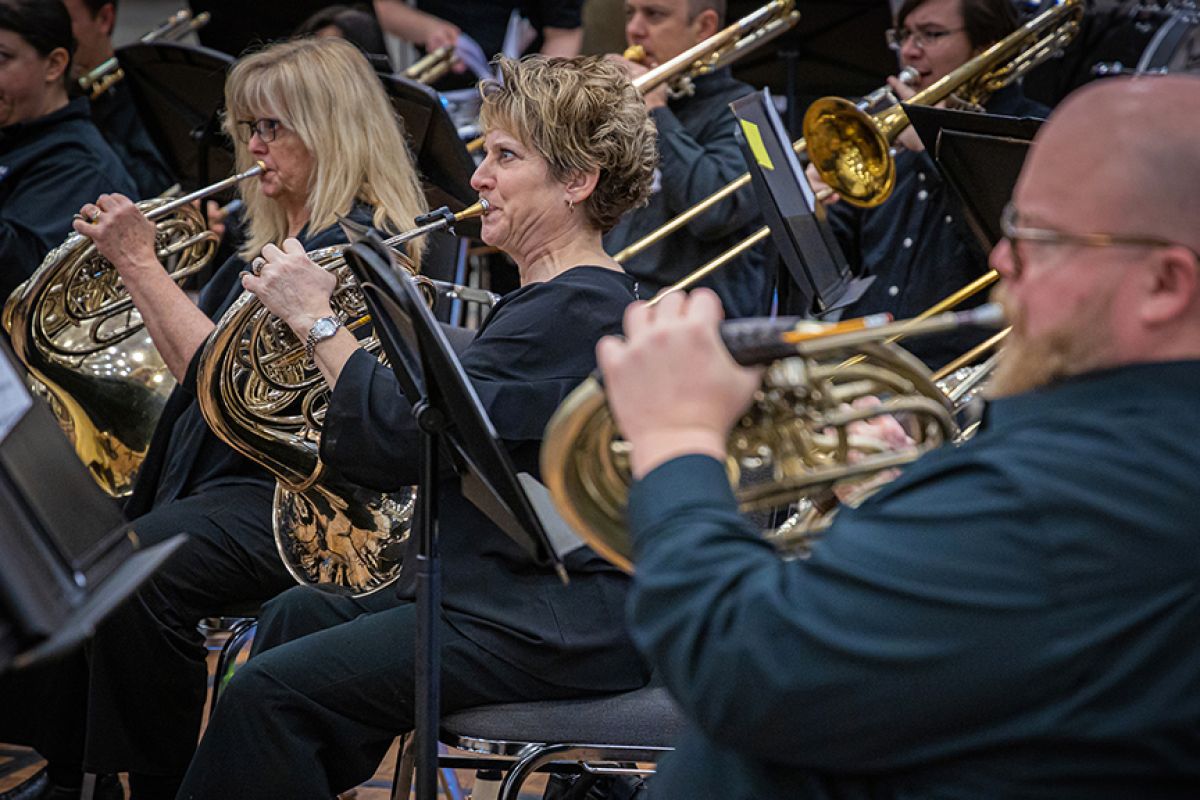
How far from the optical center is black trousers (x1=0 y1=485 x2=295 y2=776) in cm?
269

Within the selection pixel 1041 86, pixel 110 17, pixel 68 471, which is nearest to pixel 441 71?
pixel 110 17

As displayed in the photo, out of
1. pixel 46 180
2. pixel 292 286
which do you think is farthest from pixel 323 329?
pixel 46 180

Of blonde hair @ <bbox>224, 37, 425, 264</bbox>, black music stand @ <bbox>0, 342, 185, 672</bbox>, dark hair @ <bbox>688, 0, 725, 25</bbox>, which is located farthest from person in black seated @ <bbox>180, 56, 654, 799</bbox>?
dark hair @ <bbox>688, 0, 725, 25</bbox>

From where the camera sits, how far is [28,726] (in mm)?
2988

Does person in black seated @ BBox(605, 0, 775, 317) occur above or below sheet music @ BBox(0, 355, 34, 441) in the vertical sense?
below

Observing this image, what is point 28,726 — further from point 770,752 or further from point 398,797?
point 770,752

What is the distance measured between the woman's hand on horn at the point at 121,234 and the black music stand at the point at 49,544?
1.41 meters

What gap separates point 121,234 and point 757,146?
51.3 inches

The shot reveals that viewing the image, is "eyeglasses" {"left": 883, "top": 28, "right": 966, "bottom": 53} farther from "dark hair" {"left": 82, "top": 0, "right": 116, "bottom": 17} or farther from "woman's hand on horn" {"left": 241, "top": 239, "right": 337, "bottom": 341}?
"dark hair" {"left": 82, "top": 0, "right": 116, "bottom": 17}

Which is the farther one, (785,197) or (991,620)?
(785,197)

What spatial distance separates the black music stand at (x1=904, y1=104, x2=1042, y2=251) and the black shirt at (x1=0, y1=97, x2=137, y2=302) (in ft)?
Result: 7.40

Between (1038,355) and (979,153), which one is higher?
(1038,355)

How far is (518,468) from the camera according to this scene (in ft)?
7.04

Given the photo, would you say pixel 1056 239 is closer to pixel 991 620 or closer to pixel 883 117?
pixel 991 620
